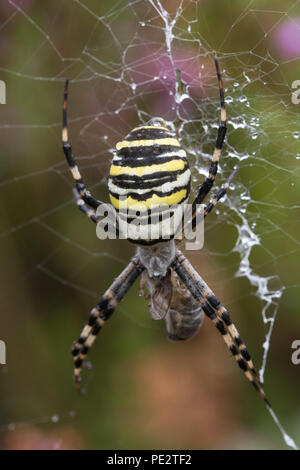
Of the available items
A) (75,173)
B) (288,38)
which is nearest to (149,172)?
(75,173)

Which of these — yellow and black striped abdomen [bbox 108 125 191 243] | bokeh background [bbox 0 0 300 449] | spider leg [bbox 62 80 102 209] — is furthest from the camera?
bokeh background [bbox 0 0 300 449]

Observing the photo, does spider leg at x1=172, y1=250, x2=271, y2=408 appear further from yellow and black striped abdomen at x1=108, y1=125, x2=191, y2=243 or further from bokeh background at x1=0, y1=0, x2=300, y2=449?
yellow and black striped abdomen at x1=108, y1=125, x2=191, y2=243

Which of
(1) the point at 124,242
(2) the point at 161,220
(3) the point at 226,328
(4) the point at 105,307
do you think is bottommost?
(3) the point at 226,328

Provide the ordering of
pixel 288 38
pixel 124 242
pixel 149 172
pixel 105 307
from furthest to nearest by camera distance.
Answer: pixel 124 242, pixel 105 307, pixel 288 38, pixel 149 172

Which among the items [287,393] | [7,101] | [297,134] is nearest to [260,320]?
[287,393]

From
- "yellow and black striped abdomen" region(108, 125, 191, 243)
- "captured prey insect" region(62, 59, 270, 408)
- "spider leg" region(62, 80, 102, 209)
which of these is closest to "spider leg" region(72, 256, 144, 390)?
"captured prey insect" region(62, 59, 270, 408)

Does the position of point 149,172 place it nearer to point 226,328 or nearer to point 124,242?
point 226,328
